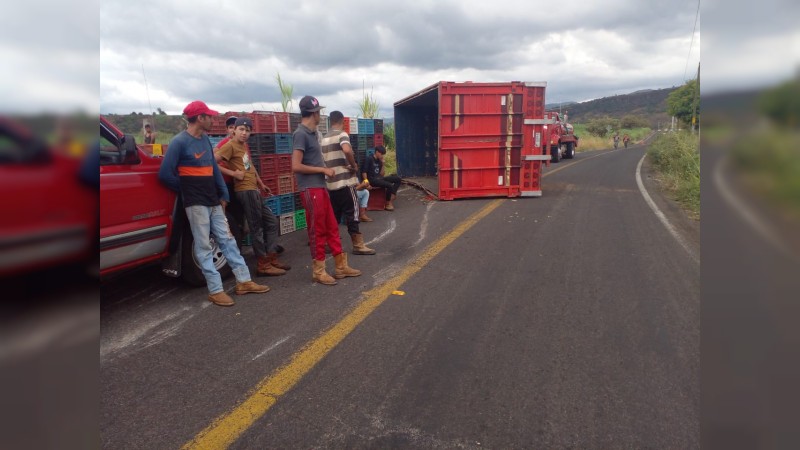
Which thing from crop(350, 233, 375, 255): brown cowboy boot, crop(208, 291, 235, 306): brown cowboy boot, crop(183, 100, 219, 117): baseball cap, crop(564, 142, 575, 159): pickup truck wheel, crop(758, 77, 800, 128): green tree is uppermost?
crop(564, 142, 575, 159): pickup truck wheel

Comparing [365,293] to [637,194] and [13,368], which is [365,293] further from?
[637,194]

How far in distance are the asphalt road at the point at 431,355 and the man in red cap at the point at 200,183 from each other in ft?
1.49

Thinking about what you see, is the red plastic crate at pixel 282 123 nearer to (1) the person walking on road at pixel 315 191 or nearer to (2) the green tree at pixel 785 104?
(1) the person walking on road at pixel 315 191

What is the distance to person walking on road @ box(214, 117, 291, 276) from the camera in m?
4.93

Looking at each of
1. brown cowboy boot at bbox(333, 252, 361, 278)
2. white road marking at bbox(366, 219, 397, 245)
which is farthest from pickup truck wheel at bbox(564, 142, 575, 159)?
brown cowboy boot at bbox(333, 252, 361, 278)

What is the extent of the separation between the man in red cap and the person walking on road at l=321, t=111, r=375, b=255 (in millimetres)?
1300

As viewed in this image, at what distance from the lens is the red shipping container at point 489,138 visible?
32.4 feet

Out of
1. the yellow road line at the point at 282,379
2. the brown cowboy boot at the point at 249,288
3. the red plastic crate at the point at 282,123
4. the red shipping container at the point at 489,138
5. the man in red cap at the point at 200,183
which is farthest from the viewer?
the red shipping container at the point at 489,138

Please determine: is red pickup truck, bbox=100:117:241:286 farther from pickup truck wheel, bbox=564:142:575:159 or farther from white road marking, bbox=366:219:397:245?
pickup truck wheel, bbox=564:142:575:159

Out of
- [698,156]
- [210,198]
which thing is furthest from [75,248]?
[210,198]

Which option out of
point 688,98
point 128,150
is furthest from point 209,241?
point 688,98

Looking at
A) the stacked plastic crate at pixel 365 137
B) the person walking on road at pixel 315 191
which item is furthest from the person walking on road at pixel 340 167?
the stacked plastic crate at pixel 365 137

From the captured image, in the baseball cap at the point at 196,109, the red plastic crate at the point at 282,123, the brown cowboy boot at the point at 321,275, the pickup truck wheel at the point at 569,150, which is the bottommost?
the brown cowboy boot at the point at 321,275

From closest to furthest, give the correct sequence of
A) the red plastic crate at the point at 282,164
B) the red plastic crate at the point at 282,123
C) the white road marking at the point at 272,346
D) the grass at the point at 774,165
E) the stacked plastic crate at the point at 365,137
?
the grass at the point at 774,165, the white road marking at the point at 272,346, the red plastic crate at the point at 282,164, the red plastic crate at the point at 282,123, the stacked plastic crate at the point at 365,137
